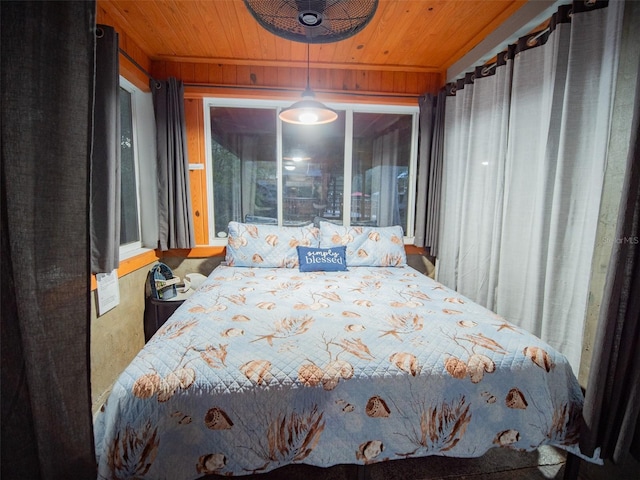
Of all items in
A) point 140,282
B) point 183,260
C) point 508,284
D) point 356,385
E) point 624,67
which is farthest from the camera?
point 183,260

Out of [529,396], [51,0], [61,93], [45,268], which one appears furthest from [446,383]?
[51,0]

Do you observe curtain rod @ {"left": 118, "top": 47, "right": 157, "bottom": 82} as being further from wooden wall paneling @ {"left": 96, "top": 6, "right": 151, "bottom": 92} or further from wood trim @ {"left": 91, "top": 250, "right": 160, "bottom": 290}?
wood trim @ {"left": 91, "top": 250, "right": 160, "bottom": 290}

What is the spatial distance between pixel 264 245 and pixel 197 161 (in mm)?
1033

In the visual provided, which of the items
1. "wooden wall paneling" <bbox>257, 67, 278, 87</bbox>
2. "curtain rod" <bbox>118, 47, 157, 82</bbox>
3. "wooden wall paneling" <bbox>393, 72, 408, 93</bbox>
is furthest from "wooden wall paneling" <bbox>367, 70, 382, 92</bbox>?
"curtain rod" <bbox>118, 47, 157, 82</bbox>

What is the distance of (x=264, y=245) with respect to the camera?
2434 mm

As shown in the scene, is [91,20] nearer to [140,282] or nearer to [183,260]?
[140,282]

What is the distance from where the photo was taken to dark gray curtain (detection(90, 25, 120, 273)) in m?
1.53

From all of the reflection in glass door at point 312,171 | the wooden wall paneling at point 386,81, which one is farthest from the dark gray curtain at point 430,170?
the reflection in glass door at point 312,171

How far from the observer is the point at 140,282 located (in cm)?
226

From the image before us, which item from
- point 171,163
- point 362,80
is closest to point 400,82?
point 362,80

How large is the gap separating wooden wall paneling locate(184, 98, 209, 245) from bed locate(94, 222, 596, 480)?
62.1 inches

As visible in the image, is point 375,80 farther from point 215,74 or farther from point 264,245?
point 264,245

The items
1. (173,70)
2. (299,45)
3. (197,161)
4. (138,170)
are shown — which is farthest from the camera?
(197,161)

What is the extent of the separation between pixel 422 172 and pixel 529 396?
2.09 metres
